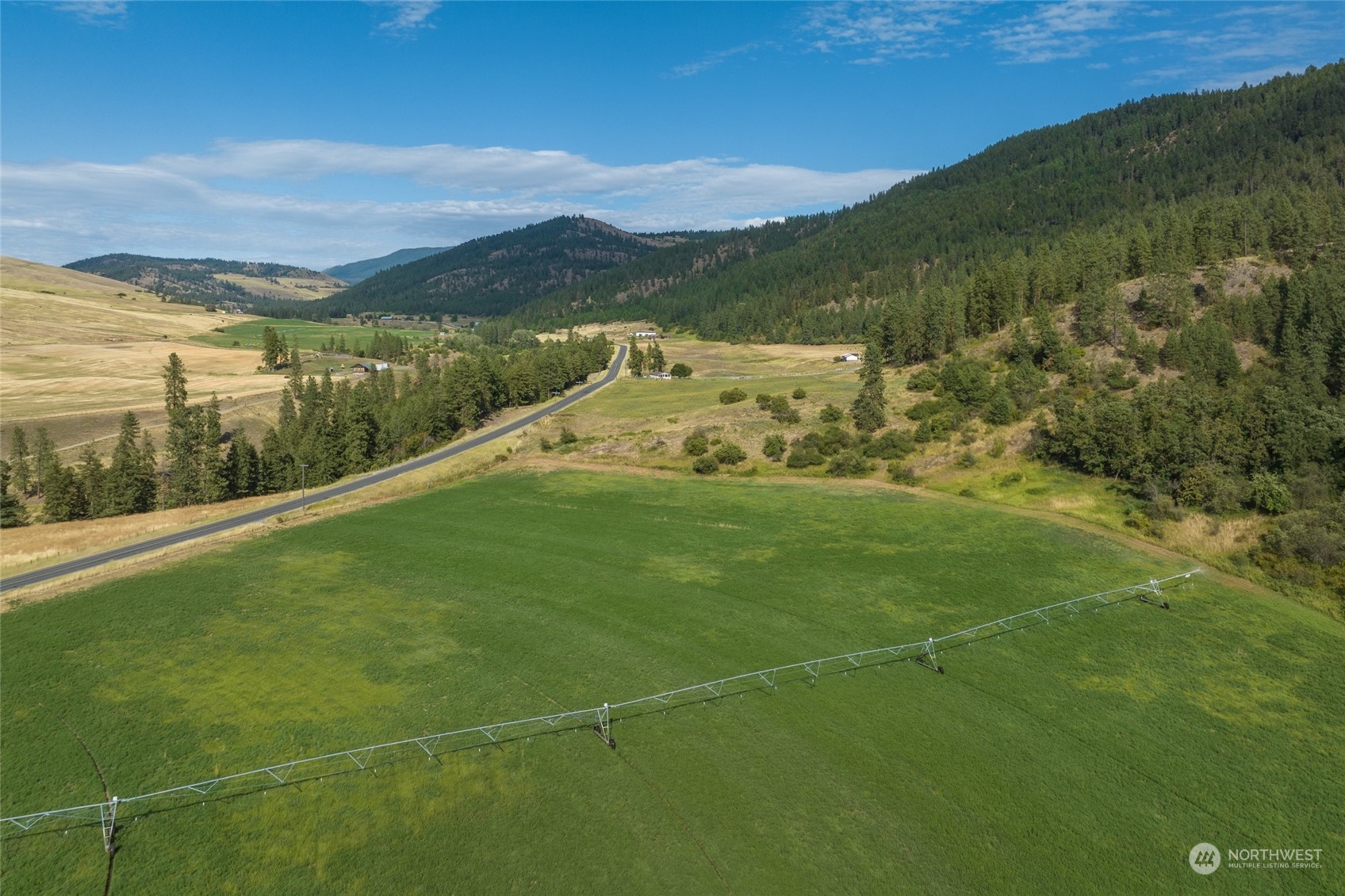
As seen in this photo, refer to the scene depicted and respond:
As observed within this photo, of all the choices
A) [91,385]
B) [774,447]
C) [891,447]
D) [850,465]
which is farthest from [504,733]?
[91,385]

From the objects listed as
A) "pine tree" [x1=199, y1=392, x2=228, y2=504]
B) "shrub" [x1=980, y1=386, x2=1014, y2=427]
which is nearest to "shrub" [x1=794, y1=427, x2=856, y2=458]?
"shrub" [x1=980, y1=386, x2=1014, y2=427]

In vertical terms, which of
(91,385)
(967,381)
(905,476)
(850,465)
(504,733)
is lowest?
(504,733)

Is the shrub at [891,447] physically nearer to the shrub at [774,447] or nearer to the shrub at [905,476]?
the shrub at [905,476]

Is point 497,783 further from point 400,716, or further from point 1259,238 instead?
point 1259,238

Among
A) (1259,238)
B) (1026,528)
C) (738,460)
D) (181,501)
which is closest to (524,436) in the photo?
(738,460)

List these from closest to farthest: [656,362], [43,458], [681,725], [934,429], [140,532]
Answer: [681,725]
[140,532]
[934,429]
[43,458]
[656,362]

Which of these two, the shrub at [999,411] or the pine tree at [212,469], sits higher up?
the shrub at [999,411]

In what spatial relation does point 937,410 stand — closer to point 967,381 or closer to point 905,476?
point 967,381

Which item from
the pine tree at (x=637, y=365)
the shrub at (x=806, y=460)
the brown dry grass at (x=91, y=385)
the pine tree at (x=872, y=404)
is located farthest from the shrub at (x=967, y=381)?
the brown dry grass at (x=91, y=385)
